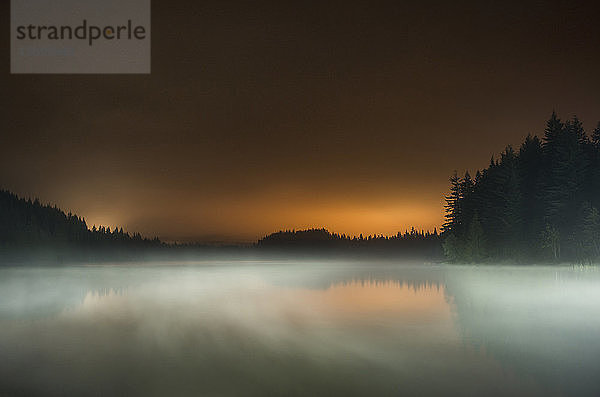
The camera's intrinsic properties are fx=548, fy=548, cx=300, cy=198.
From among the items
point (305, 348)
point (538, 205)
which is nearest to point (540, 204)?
point (538, 205)

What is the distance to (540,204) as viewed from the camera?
82688 mm

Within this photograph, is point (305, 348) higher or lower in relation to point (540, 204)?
lower

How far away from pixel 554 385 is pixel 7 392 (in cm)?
1195

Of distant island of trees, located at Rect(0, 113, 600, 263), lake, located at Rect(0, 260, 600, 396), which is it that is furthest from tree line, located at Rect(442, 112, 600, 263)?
lake, located at Rect(0, 260, 600, 396)

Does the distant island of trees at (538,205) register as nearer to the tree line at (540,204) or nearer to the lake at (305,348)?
the tree line at (540,204)

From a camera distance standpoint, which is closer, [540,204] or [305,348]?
[305,348]

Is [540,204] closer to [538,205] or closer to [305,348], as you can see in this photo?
[538,205]

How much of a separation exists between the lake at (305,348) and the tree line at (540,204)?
4654cm

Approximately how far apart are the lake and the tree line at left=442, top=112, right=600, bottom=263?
153 feet

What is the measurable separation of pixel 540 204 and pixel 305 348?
246ft

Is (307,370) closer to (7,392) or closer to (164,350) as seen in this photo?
(164,350)

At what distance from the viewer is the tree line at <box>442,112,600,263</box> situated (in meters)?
74.5

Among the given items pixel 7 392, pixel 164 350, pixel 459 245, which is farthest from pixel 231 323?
pixel 459 245

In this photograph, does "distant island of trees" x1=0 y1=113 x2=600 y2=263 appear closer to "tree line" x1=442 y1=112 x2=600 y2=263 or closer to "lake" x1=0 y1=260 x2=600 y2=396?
"tree line" x1=442 y1=112 x2=600 y2=263
